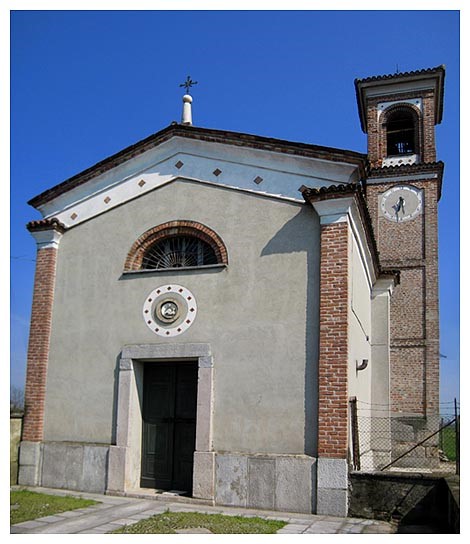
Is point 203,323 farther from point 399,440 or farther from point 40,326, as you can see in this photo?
point 399,440

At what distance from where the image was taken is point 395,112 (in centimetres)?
2053

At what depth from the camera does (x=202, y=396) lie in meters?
9.68

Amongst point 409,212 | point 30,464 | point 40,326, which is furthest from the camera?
point 409,212

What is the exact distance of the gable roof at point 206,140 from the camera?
31.8 ft

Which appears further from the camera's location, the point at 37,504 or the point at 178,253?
the point at 178,253

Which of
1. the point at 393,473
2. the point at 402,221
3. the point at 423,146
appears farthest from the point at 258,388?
the point at 423,146

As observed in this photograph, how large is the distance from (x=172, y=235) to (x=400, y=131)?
1278 centimetres

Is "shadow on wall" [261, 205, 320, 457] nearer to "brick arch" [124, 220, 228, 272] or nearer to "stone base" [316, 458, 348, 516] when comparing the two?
"stone base" [316, 458, 348, 516]

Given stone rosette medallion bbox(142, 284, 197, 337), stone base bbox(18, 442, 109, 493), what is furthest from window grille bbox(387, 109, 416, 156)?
stone base bbox(18, 442, 109, 493)

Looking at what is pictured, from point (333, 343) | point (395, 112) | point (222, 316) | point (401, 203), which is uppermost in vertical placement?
point (395, 112)

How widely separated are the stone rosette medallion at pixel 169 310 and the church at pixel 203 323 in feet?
0.09

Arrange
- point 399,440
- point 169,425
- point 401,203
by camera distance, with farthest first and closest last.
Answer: point 401,203
point 399,440
point 169,425

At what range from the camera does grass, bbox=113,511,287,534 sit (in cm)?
737

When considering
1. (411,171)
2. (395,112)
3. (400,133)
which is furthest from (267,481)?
(395,112)
